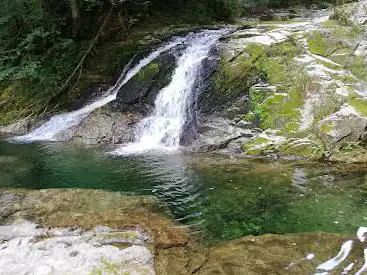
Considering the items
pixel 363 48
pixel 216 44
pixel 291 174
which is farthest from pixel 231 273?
pixel 216 44

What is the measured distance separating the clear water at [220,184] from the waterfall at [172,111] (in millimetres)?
917

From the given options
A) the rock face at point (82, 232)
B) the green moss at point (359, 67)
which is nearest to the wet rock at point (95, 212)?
the rock face at point (82, 232)

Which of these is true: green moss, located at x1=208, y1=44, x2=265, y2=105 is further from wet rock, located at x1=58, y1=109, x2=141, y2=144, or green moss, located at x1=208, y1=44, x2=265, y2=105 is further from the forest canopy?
the forest canopy

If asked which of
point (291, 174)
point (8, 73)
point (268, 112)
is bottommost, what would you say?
point (291, 174)

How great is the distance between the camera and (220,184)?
766 cm

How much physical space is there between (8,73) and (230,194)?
943 cm

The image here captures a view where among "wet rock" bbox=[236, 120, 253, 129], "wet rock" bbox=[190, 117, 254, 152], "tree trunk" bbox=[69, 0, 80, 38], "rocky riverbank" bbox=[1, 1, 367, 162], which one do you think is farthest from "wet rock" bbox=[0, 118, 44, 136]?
"wet rock" bbox=[236, 120, 253, 129]

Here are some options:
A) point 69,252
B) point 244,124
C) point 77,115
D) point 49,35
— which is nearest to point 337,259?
point 69,252

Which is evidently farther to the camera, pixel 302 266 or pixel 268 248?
pixel 268 248

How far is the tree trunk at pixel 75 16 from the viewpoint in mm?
14477

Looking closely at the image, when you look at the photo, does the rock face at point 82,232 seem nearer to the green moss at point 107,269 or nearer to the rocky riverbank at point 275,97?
the green moss at point 107,269

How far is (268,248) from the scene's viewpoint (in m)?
5.18

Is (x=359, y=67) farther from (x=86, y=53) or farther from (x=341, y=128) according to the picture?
(x=86, y=53)

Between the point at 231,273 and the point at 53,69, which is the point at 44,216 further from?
the point at 53,69
